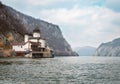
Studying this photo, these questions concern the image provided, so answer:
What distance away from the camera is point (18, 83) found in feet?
128

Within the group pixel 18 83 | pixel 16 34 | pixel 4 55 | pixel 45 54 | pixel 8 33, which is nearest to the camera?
pixel 18 83

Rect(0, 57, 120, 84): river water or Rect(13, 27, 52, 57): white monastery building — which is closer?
Rect(0, 57, 120, 84): river water

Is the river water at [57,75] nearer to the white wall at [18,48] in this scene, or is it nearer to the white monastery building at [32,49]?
the white monastery building at [32,49]

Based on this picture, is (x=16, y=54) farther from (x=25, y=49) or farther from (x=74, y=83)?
(x=74, y=83)

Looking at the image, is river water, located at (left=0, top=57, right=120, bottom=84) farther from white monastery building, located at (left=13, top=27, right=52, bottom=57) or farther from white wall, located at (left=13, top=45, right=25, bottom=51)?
white wall, located at (left=13, top=45, right=25, bottom=51)

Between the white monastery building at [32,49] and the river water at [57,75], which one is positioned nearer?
the river water at [57,75]

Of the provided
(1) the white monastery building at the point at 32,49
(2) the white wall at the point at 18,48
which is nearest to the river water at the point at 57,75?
(1) the white monastery building at the point at 32,49

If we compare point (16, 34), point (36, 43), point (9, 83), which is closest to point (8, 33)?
point (16, 34)

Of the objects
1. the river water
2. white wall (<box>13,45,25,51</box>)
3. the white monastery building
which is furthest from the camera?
white wall (<box>13,45,25,51</box>)

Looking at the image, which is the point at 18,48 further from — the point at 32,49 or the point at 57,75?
the point at 57,75

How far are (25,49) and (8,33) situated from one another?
27.5m

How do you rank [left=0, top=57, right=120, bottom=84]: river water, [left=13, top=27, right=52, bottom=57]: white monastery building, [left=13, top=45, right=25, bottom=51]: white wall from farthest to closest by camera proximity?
[left=13, top=45, right=25, bottom=51]: white wall < [left=13, top=27, right=52, bottom=57]: white monastery building < [left=0, top=57, right=120, bottom=84]: river water

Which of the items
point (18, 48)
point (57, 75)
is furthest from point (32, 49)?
point (57, 75)

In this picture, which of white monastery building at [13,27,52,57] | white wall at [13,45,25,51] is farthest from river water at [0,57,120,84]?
white wall at [13,45,25,51]
